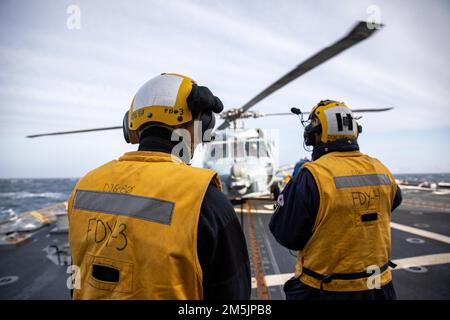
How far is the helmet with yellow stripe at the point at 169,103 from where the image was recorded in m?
1.29

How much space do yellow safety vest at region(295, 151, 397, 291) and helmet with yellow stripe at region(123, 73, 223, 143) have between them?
4.04ft

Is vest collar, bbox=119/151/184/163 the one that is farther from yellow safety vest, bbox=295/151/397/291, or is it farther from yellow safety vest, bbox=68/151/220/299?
yellow safety vest, bbox=295/151/397/291

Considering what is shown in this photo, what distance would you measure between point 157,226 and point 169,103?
68 centimetres

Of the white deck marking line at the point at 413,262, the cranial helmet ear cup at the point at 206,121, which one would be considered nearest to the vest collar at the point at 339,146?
the cranial helmet ear cup at the point at 206,121

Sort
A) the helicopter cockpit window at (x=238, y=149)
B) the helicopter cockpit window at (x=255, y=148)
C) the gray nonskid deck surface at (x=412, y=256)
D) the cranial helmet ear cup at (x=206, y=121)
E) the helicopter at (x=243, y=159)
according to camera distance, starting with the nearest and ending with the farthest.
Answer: the cranial helmet ear cup at (x=206, y=121)
the gray nonskid deck surface at (x=412, y=256)
the helicopter at (x=243, y=159)
the helicopter cockpit window at (x=238, y=149)
the helicopter cockpit window at (x=255, y=148)

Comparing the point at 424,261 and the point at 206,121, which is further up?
the point at 206,121

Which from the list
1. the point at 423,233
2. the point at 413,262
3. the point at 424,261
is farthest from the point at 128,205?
the point at 423,233

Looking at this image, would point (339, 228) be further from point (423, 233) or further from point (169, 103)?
point (423, 233)

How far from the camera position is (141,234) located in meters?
0.99

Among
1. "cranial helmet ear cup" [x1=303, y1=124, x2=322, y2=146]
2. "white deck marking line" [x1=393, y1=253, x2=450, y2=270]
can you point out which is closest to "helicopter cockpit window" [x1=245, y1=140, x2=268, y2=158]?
"white deck marking line" [x1=393, y1=253, x2=450, y2=270]

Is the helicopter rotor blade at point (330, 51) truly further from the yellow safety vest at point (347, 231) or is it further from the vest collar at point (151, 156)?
the vest collar at point (151, 156)

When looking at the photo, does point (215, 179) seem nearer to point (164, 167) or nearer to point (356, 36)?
point (164, 167)

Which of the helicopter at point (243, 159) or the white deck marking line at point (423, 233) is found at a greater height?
the helicopter at point (243, 159)

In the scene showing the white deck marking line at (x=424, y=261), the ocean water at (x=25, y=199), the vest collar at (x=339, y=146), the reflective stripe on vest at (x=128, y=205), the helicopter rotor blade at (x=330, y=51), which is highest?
the helicopter rotor blade at (x=330, y=51)
